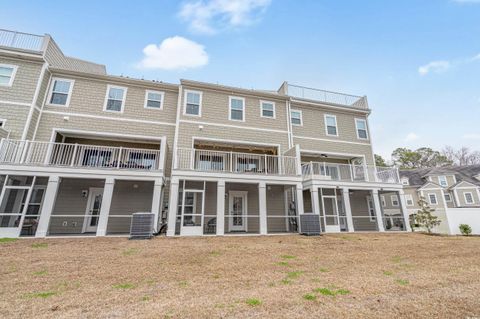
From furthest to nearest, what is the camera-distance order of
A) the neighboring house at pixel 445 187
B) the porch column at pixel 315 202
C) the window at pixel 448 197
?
the window at pixel 448 197 → the neighboring house at pixel 445 187 → the porch column at pixel 315 202

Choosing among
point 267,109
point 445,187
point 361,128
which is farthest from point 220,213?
point 445,187

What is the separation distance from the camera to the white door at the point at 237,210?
39.6 ft

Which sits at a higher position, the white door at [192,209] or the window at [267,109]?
the window at [267,109]

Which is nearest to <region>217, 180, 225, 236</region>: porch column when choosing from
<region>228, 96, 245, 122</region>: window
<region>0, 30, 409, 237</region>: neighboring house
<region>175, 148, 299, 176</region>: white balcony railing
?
<region>0, 30, 409, 237</region>: neighboring house

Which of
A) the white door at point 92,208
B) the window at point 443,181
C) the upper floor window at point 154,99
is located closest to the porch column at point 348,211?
the upper floor window at point 154,99

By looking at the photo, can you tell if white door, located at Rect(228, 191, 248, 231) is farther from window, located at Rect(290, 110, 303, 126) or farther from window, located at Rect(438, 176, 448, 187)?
window, located at Rect(438, 176, 448, 187)

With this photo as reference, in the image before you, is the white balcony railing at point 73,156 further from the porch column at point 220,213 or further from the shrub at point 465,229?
the shrub at point 465,229

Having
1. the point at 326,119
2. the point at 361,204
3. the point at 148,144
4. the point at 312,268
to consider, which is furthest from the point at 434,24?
the point at 148,144

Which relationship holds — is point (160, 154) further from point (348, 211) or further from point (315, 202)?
point (348, 211)

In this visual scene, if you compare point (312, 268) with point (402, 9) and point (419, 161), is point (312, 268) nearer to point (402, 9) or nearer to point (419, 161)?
point (402, 9)

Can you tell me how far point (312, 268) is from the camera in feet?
16.6

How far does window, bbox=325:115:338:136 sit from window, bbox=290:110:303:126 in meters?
1.95

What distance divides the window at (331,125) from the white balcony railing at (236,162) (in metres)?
4.47

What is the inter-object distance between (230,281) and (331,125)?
13.4 meters
